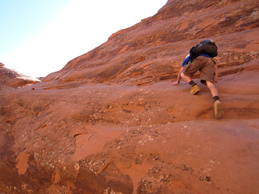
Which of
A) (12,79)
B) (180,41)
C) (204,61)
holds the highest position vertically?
(12,79)

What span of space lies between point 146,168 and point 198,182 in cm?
72

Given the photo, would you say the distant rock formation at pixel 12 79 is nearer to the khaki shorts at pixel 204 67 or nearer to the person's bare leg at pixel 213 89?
the khaki shorts at pixel 204 67

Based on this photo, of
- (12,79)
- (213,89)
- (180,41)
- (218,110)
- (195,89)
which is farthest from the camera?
(12,79)

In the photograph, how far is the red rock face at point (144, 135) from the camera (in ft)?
6.59

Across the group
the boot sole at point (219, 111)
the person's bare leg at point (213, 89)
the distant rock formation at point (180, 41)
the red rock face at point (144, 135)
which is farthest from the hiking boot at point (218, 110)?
the distant rock formation at point (180, 41)

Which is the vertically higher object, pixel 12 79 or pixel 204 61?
pixel 12 79

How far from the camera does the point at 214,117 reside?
2871mm

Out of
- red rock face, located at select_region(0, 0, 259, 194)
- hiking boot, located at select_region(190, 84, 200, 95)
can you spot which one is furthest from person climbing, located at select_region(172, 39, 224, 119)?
red rock face, located at select_region(0, 0, 259, 194)

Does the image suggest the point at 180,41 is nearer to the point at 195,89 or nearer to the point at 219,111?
the point at 195,89

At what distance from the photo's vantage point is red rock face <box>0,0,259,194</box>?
2.01m

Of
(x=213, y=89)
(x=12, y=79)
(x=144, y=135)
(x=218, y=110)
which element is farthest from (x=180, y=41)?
(x=12, y=79)

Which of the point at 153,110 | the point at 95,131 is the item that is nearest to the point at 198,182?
the point at 153,110

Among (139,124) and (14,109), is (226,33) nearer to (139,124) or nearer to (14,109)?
(139,124)

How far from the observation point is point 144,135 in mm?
2799
